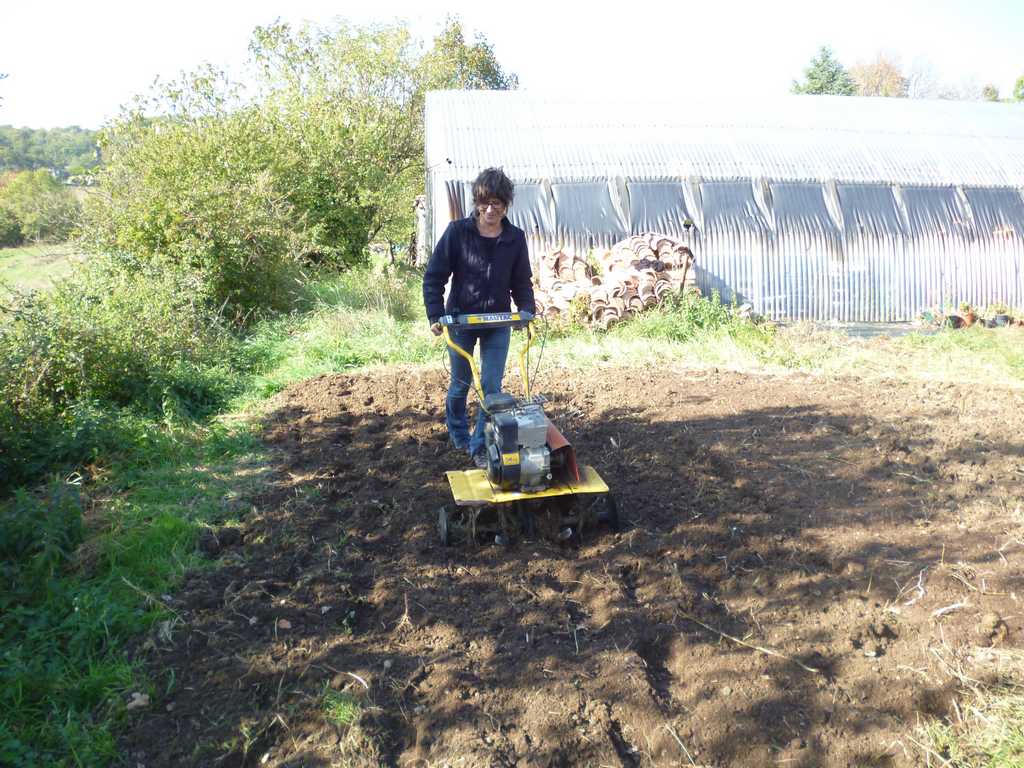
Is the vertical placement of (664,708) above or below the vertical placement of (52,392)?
below

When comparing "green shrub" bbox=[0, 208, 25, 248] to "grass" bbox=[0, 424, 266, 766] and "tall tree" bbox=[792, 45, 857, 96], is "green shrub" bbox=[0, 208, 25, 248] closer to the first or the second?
"grass" bbox=[0, 424, 266, 766]

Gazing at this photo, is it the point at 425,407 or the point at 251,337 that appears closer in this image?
the point at 425,407

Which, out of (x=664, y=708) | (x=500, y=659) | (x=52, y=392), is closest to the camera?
(x=664, y=708)

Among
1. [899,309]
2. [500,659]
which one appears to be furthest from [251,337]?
[899,309]

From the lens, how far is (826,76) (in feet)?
133

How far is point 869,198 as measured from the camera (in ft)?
43.0

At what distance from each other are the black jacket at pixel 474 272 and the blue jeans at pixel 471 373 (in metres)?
0.20

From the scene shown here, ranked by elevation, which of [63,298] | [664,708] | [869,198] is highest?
[869,198]

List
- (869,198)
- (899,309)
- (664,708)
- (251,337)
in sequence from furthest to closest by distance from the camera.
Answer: (869,198) < (899,309) < (251,337) < (664,708)

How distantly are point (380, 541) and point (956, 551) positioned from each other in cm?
332

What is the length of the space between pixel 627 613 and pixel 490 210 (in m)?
2.48

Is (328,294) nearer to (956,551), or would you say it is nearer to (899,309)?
(899,309)

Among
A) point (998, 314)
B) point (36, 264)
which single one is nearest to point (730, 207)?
point (998, 314)

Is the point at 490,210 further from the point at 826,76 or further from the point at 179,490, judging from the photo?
the point at 826,76
